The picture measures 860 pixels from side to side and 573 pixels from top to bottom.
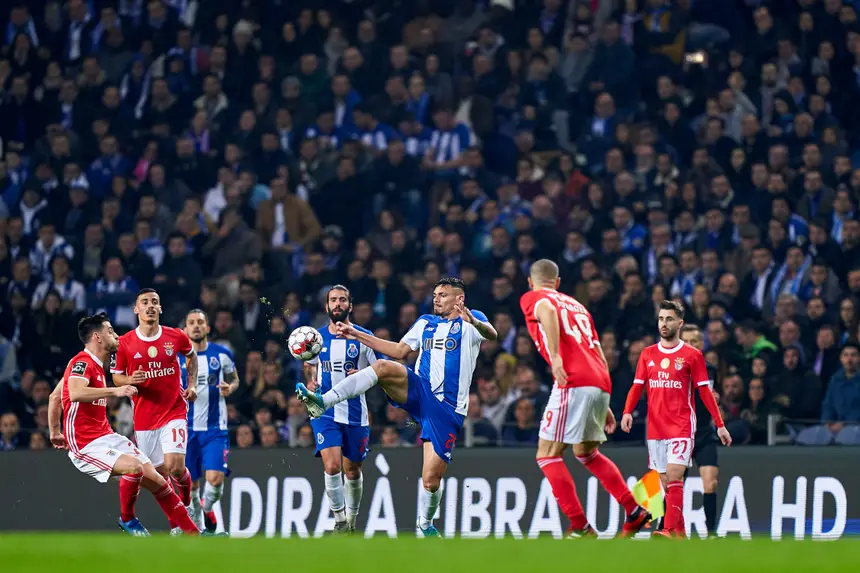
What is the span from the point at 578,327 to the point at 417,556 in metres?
3.84

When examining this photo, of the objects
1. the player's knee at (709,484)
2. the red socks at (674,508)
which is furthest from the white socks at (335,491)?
the player's knee at (709,484)

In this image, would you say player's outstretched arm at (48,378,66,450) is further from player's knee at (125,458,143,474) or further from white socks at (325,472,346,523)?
white socks at (325,472,346,523)

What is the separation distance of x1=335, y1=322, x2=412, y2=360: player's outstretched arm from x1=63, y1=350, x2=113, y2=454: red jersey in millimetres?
2141

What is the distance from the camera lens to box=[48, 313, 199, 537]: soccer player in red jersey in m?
12.0

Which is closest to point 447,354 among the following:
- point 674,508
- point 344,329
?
point 344,329

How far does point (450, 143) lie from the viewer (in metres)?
20.6

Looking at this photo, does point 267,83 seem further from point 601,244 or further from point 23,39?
point 601,244

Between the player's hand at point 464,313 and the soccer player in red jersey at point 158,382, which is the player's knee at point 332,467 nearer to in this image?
the soccer player in red jersey at point 158,382

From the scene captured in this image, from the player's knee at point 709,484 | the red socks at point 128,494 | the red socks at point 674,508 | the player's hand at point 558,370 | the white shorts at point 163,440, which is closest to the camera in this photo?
the player's hand at point 558,370

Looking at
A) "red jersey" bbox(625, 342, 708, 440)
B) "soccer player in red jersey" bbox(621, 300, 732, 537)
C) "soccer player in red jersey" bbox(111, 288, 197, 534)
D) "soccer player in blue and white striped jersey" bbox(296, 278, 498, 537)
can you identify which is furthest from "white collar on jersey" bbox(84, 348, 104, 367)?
"red jersey" bbox(625, 342, 708, 440)

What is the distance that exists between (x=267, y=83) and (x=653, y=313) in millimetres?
7864

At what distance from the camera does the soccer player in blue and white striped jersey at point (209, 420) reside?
14.7 meters

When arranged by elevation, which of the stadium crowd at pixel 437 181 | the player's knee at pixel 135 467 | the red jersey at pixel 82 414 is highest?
the stadium crowd at pixel 437 181

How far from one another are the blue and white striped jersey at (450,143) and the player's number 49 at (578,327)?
9.48 meters
